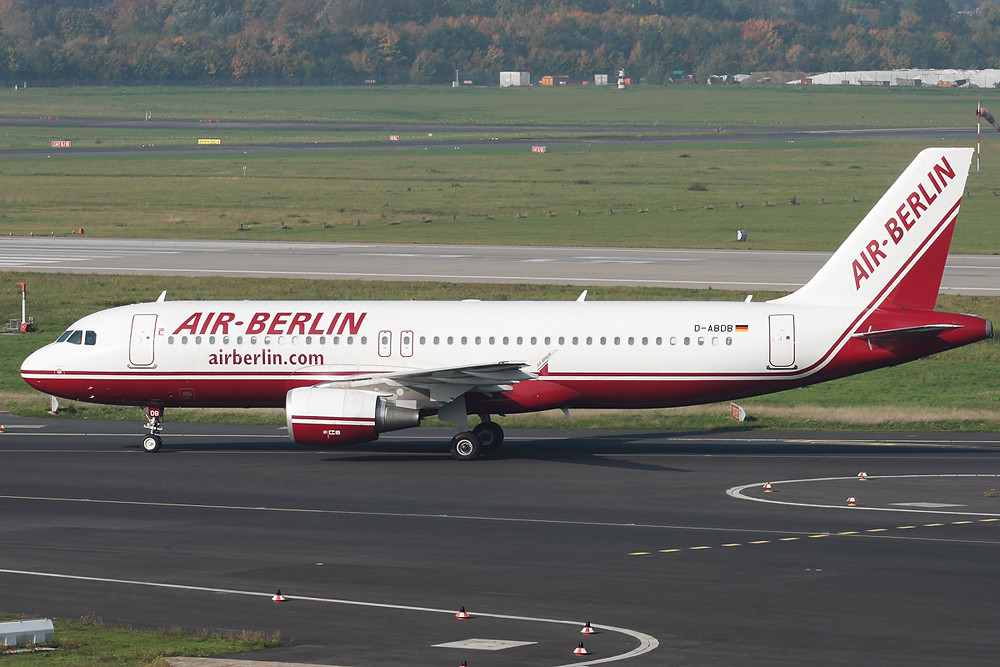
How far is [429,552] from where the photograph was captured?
32.7 m

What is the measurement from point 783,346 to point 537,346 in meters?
7.16

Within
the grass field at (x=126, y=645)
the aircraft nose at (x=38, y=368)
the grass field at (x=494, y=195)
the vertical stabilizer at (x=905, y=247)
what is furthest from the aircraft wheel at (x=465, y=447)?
the grass field at (x=494, y=195)

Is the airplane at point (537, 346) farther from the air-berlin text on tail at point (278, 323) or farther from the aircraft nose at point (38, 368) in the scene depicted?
the aircraft nose at point (38, 368)

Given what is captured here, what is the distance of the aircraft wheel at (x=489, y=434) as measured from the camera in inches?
1875

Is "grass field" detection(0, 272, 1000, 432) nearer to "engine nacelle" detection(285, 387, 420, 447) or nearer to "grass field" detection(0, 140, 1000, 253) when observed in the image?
"engine nacelle" detection(285, 387, 420, 447)

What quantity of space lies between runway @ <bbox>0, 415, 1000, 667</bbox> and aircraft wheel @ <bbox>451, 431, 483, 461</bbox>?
425mm

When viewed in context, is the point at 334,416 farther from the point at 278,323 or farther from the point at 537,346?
the point at 537,346

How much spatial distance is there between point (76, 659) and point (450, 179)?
13371 centimetres

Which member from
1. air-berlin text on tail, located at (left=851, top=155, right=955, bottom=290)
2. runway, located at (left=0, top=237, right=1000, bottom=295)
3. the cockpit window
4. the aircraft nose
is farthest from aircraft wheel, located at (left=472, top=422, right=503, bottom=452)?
runway, located at (left=0, top=237, right=1000, bottom=295)

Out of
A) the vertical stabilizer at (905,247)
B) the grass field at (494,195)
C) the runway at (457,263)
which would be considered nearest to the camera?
the vertical stabilizer at (905,247)

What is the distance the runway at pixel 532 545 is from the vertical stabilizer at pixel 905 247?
4.79 meters

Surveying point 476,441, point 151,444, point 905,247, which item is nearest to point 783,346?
point 905,247

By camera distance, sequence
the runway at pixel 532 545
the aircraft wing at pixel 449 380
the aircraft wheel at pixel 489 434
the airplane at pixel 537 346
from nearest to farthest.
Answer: the runway at pixel 532 545, the aircraft wing at pixel 449 380, the airplane at pixel 537 346, the aircraft wheel at pixel 489 434

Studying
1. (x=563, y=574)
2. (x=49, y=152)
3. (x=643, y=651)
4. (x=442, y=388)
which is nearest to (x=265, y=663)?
(x=643, y=651)
